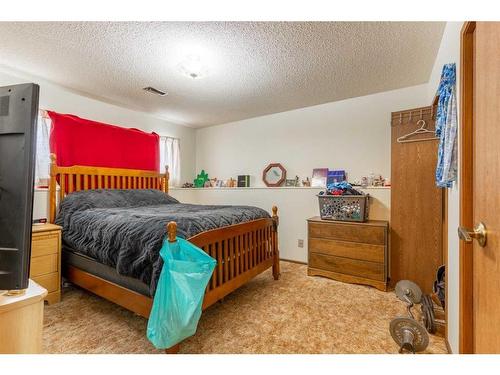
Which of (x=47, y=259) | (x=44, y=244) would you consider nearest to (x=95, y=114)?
(x=44, y=244)

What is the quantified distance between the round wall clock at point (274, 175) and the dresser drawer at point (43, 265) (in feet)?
9.01

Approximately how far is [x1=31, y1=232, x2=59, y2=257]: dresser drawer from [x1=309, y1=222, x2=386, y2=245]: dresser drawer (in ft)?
8.60

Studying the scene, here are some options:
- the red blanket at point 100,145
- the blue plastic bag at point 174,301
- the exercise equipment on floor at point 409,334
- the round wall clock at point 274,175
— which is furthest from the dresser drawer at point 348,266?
the red blanket at point 100,145

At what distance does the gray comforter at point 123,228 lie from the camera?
158cm

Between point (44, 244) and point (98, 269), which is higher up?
point (44, 244)

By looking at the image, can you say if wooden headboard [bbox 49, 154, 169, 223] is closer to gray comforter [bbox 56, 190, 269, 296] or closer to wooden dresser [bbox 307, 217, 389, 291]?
gray comforter [bbox 56, 190, 269, 296]

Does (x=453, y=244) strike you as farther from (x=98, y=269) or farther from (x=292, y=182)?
(x=98, y=269)

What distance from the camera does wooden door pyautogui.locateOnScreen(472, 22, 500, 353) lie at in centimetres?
75

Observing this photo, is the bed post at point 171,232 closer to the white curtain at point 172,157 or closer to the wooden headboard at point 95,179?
the wooden headboard at point 95,179

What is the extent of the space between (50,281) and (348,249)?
295 centimetres

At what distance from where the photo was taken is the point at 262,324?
183 centimetres
